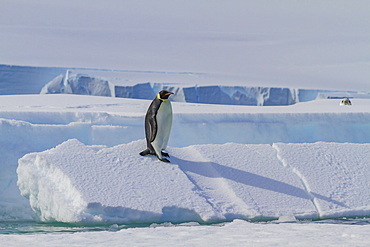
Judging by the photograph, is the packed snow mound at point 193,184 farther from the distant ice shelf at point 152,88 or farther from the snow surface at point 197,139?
the distant ice shelf at point 152,88

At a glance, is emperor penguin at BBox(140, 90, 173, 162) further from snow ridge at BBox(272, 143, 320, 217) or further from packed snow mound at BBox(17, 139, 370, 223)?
snow ridge at BBox(272, 143, 320, 217)

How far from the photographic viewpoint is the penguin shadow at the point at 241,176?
5.63m

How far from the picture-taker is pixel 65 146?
5758mm

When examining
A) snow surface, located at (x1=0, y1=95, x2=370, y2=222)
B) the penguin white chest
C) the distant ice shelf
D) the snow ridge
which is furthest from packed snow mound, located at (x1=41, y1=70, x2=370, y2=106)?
the penguin white chest

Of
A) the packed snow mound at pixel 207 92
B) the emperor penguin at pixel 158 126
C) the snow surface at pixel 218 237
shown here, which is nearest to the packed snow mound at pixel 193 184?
the emperor penguin at pixel 158 126

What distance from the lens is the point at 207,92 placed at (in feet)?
59.5

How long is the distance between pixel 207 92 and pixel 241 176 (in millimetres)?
12471

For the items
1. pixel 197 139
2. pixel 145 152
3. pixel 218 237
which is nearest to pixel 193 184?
pixel 145 152

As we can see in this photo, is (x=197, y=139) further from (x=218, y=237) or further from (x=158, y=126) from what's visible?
(x=218, y=237)

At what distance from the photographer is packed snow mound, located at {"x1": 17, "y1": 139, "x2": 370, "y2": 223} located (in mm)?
5078

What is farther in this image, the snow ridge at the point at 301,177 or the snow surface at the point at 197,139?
the snow ridge at the point at 301,177

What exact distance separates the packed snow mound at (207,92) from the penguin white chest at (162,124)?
1186cm

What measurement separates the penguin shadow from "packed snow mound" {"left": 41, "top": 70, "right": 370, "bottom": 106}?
11.9 m

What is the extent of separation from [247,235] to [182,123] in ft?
14.3
